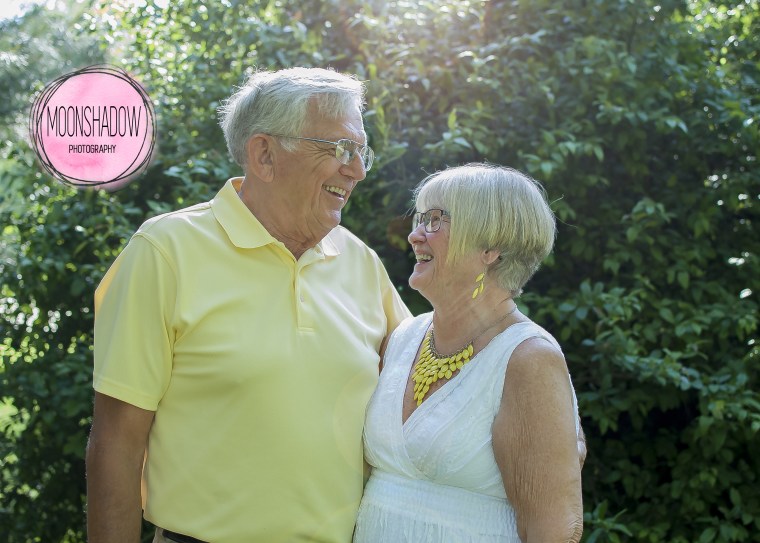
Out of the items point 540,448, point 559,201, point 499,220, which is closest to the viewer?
point 540,448

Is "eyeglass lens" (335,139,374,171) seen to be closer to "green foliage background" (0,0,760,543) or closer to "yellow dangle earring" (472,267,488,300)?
"yellow dangle earring" (472,267,488,300)

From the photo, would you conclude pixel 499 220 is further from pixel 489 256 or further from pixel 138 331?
pixel 138 331

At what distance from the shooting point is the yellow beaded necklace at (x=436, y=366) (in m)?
2.35

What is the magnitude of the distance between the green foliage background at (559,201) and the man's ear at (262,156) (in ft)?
Answer: 3.86

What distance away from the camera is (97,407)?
2.16 metres

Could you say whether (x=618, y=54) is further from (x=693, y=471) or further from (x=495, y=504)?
(x=495, y=504)

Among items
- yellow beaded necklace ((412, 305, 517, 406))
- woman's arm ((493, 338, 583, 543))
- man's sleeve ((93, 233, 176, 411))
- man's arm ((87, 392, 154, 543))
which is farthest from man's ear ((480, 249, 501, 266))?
man's arm ((87, 392, 154, 543))

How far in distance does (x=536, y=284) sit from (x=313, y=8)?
1.77m

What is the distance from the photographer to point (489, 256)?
2383mm

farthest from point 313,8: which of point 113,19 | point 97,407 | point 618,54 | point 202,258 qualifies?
point 97,407

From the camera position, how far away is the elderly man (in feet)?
7.04

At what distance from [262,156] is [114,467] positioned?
89cm

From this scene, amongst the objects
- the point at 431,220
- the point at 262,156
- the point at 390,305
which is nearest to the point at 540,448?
the point at 431,220

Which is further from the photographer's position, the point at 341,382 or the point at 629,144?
the point at 629,144
